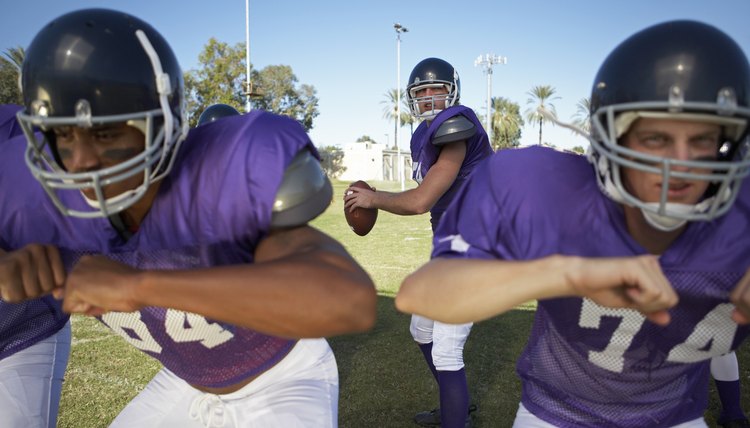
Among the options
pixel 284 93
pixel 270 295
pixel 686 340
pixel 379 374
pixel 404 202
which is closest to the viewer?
pixel 270 295

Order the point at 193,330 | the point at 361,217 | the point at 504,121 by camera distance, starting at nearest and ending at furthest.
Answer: the point at 193,330
the point at 361,217
the point at 504,121

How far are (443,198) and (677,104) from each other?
227 centimetres

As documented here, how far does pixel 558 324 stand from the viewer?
6.06 feet

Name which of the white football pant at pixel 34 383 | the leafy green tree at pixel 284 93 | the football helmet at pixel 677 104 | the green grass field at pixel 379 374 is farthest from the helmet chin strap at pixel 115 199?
the leafy green tree at pixel 284 93

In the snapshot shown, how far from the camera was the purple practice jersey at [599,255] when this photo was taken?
1622 millimetres

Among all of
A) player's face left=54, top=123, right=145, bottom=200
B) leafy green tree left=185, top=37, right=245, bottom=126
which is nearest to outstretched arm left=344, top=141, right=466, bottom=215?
player's face left=54, top=123, right=145, bottom=200

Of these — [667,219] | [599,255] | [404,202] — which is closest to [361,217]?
[404,202]

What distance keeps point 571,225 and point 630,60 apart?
475mm

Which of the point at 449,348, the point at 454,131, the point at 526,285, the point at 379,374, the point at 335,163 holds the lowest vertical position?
the point at 379,374

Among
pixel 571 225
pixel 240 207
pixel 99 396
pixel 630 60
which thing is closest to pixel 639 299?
pixel 571 225

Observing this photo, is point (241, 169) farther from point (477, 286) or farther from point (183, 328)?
point (477, 286)

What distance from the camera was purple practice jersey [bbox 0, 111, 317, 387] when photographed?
1.62m

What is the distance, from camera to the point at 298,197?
1577 millimetres

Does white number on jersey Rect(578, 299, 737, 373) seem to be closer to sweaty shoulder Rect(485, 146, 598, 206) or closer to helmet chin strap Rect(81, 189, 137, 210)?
sweaty shoulder Rect(485, 146, 598, 206)
